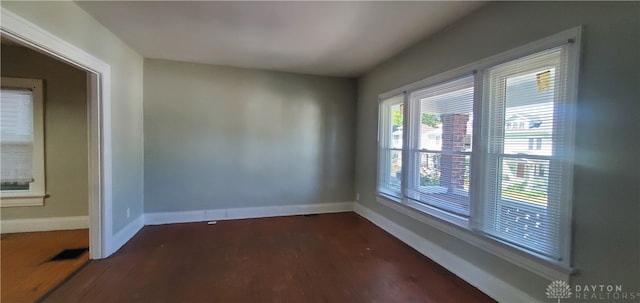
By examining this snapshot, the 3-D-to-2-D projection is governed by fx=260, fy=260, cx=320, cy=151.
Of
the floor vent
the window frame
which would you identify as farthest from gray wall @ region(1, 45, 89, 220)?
the window frame

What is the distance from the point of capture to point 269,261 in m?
2.86

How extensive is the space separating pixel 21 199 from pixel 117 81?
7.18ft

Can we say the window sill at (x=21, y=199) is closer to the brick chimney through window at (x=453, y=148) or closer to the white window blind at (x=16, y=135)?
the white window blind at (x=16, y=135)

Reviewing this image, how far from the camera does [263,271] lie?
104 inches

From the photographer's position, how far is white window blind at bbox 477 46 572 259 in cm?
180

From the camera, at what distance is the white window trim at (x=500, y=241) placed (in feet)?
5.63

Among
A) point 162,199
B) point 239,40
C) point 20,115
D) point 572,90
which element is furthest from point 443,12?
point 20,115

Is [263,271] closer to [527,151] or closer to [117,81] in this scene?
[527,151]

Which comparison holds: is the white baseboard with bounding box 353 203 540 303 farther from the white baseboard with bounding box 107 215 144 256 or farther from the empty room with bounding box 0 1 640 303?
the white baseboard with bounding box 107 215 144 256

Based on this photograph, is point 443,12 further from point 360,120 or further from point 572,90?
point 360,120

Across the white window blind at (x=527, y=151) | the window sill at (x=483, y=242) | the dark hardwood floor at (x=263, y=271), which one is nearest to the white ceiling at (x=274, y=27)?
the white window blind at (x=527, y=151)

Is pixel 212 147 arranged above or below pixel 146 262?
above

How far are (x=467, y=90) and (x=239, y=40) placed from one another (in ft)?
8.58

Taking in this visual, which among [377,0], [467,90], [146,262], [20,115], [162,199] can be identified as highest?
[377,0]
